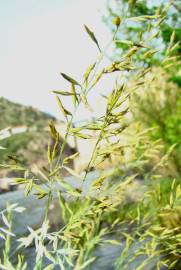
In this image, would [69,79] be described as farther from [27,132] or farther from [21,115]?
[21,115]

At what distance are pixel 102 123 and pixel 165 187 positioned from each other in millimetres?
8139

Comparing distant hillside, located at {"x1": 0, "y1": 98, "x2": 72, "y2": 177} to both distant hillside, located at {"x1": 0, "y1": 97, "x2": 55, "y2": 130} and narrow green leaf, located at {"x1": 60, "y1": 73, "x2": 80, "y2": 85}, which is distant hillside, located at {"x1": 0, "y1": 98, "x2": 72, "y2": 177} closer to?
distant hillside, located at {"x1": 0, "y1": 97, "x2": 55, "y2": 130}

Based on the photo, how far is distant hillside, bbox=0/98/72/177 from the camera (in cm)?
7306

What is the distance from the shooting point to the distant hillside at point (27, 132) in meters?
73.1

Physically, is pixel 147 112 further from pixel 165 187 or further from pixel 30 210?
pixel 30 210

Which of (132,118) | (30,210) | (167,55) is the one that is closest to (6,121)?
(30,210)

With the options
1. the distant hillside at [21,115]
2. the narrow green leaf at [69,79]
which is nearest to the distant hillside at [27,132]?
the distant hillside at [21,115]

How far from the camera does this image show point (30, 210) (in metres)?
16.0

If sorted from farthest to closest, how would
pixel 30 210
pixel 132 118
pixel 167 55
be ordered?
pixel 30 210 → pixel 132 118 → pixel 167 55

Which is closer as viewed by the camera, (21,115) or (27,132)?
(27,132)

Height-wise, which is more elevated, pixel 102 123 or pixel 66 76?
pixel 66 76

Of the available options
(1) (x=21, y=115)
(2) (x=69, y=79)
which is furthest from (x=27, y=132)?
(2) (x=69, y=79)

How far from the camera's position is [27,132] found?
81.8 meters

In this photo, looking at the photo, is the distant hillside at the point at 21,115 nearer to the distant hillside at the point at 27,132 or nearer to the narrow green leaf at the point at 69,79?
the distant hillside at the point at 27,132
